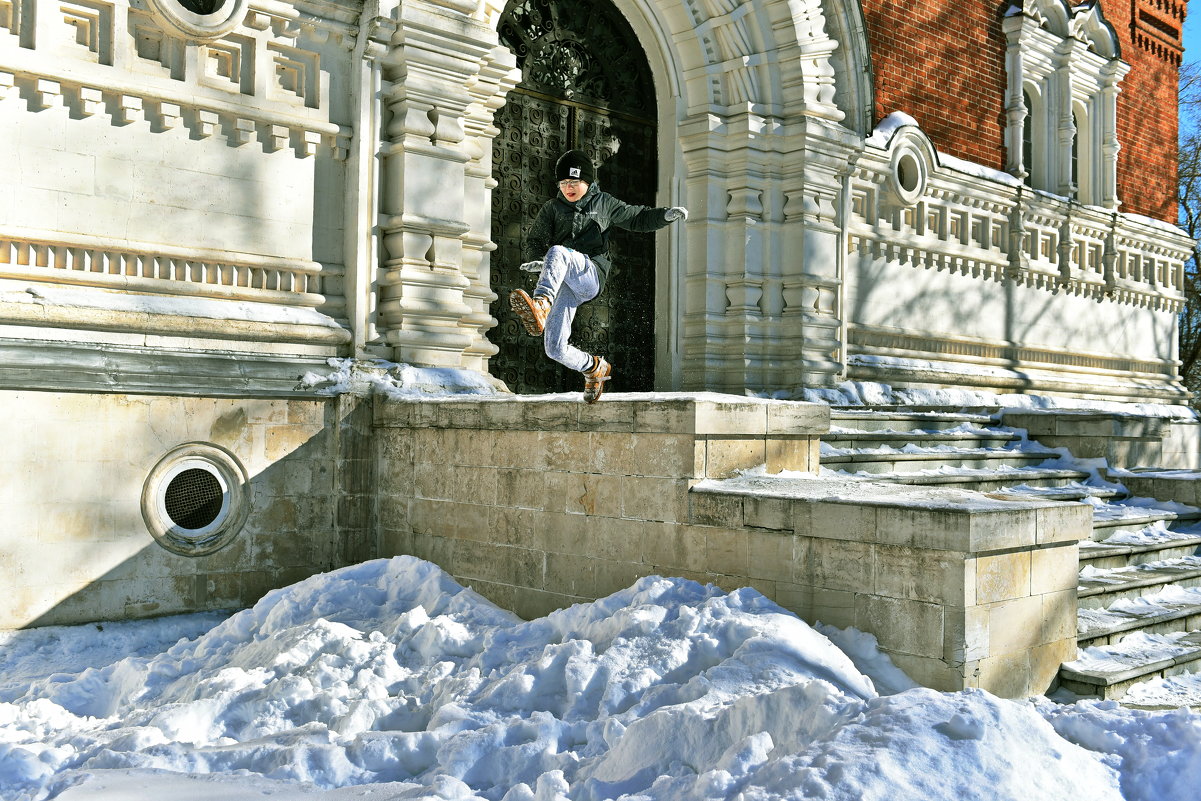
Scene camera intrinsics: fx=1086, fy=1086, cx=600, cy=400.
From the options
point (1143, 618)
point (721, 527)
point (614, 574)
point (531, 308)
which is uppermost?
point (531, 308)

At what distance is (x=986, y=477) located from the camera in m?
8.38

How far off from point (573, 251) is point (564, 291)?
0.79 feet

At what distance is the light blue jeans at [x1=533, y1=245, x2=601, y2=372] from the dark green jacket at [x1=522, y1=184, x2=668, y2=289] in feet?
0.31

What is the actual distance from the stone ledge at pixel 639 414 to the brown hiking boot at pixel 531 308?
1.71ft

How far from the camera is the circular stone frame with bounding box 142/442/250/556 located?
6.85 metres

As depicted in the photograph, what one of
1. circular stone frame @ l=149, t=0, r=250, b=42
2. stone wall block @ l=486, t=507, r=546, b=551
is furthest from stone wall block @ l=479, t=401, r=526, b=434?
circular stone frame @ l=149, t=0, r=250, b=42

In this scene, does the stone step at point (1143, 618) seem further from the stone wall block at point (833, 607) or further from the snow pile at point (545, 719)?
the snow pile at point (545, 719)

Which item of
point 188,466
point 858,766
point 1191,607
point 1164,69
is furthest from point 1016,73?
point 858,766

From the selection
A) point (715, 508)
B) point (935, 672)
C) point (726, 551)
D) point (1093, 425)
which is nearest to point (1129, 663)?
point (935, 672)

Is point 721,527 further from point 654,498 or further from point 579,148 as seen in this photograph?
point 579,148

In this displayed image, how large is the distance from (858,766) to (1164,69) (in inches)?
692

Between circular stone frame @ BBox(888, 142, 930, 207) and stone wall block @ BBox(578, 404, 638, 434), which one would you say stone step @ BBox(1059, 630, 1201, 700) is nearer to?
stone wall block @ BBox(578, 404, 638, 434)

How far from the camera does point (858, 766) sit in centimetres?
329

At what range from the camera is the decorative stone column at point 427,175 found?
8016 mm
